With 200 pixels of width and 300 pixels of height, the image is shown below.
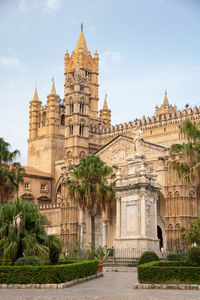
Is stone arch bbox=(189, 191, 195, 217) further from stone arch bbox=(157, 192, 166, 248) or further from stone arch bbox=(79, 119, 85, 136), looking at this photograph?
stone arch bbox=(79, 119, 85, 136)

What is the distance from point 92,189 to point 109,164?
1143 cm

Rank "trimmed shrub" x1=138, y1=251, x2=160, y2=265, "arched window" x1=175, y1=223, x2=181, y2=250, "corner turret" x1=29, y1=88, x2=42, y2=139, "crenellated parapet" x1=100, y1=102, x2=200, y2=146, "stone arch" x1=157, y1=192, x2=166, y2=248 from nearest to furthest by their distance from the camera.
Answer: "trimmed shrub" x1=138, y1=251, x2=160, y2=265 → "arched window" x1=175, y1=223, x2=181, y2=250 → "stone arch" x1=157, y1=192, x2=166, y2=248 → "crenellated parapet" x1=100, y1=102, x2=200, y2=146 → "corner turret" x1=29, y1=88, x2=42, y2=139

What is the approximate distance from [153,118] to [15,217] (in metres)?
38.2

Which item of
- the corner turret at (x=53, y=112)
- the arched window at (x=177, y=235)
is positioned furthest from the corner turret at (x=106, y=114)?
the arched window at (x=177, y=235)

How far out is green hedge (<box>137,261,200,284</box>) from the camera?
1416 centimetres

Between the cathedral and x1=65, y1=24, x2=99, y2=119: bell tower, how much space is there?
0.09 meters

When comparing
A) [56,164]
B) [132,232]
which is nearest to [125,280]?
[132,232]

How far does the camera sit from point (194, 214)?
129 ft

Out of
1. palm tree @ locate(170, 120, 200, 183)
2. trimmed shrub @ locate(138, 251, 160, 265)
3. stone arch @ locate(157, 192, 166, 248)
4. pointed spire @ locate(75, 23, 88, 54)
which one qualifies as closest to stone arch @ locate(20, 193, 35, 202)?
stone arch @ locate(157, 192, 166, 248)

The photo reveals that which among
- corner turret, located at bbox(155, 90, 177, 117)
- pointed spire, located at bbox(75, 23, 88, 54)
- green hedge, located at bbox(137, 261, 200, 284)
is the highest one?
pointed spire, located at bbox(75, 23, 88, 54)

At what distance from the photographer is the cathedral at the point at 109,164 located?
73.3 ft

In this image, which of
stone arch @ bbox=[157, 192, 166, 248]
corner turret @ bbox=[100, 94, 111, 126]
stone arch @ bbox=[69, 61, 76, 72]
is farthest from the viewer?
corner turret @ bbox=[100, 94, 111, 126]

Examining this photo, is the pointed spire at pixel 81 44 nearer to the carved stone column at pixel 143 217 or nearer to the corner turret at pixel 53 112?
the corner turret at pixel 53 112

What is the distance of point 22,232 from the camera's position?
16.9m
